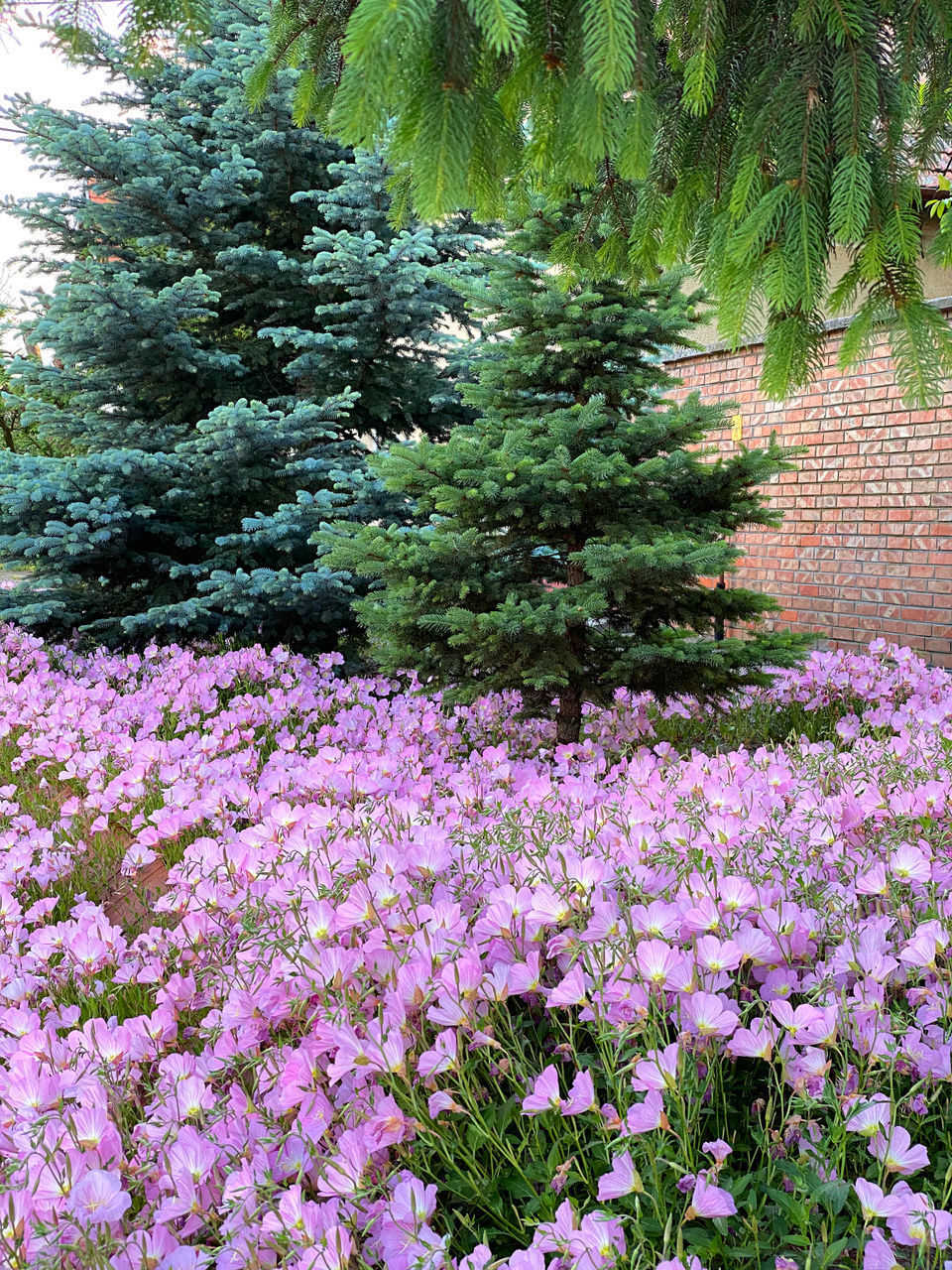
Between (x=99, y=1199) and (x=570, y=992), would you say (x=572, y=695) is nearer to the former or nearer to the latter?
(x=570, y=992)

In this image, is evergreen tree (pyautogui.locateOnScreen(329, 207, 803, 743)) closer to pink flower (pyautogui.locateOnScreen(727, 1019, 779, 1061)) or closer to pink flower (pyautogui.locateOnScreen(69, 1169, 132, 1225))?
pink flower (pyautogui.locateOnScreen(727, 1019, 779, 1061))

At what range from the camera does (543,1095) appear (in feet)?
3.52

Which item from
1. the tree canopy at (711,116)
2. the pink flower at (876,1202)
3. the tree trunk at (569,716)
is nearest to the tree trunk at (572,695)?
the tree trunk at (569,716)

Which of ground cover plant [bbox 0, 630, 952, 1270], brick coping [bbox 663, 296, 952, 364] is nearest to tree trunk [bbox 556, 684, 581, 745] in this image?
ground cover plant [bbox 0, 630, 952, 1270]

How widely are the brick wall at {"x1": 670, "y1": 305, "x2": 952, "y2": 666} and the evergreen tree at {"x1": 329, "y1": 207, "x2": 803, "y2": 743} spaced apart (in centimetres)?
254

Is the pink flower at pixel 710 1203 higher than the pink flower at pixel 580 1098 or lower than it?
lower

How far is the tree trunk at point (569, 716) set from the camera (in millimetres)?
3869

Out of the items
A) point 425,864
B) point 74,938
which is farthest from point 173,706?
point 425,864

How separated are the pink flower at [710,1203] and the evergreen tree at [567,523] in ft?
7.84

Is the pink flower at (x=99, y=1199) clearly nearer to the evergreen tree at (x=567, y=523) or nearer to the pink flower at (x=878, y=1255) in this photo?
the pink flower at (x=878, y=1255)

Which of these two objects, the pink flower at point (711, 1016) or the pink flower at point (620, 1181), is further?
the pink flower at point (711, 1016)

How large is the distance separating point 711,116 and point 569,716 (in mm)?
2382

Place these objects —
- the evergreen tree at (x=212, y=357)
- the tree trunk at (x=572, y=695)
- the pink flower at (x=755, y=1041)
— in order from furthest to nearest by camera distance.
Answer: the evergreen tree at (x=212, y=357) → the tree trunk at (x=572, y=695) → the pink flower at (x=755, y=1041)

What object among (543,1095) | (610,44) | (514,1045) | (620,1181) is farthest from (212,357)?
(620,1181)
